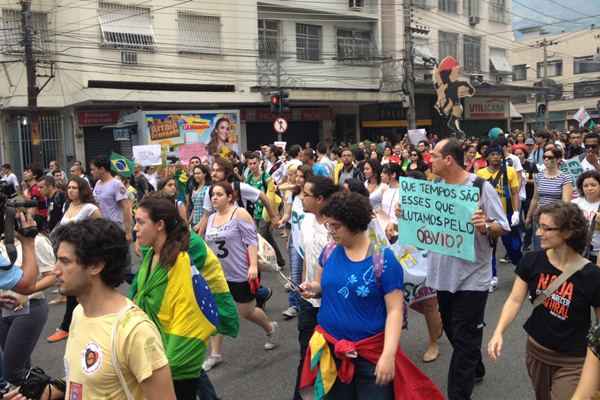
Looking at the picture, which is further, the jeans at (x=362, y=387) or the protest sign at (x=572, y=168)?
the protest sign at (x=572, y=168)

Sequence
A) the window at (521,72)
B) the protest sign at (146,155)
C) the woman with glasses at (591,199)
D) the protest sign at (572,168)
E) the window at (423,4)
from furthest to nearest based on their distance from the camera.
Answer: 1. the window at (521,72)
2. the window at (423,4)
3. the protest sign at (146,155)
4. the protest sign at (572,168)
5. the woman with glasses at (591,199)

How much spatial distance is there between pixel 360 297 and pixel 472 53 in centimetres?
3881

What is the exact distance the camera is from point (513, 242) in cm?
910

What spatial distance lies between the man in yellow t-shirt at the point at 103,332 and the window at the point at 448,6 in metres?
36.8

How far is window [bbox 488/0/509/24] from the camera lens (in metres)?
41.3

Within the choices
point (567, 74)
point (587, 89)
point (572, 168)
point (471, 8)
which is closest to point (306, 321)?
point (572, 168)

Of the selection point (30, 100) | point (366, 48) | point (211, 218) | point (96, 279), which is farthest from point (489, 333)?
point (366, 48)

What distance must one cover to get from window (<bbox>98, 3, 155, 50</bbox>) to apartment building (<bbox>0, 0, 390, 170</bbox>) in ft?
0.12

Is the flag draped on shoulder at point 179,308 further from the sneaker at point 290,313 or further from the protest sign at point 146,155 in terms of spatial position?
the protest sign at point 146,155

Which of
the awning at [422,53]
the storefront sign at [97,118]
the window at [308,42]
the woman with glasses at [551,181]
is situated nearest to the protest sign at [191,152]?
the storefront sign at [97,118]

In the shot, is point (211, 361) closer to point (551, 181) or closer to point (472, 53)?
point (551, 181)

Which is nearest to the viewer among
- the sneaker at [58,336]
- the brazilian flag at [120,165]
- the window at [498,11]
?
the sneaker at [58,336]

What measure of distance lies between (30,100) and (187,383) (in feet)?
62.1

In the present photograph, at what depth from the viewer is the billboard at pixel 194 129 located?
23.2 meters
